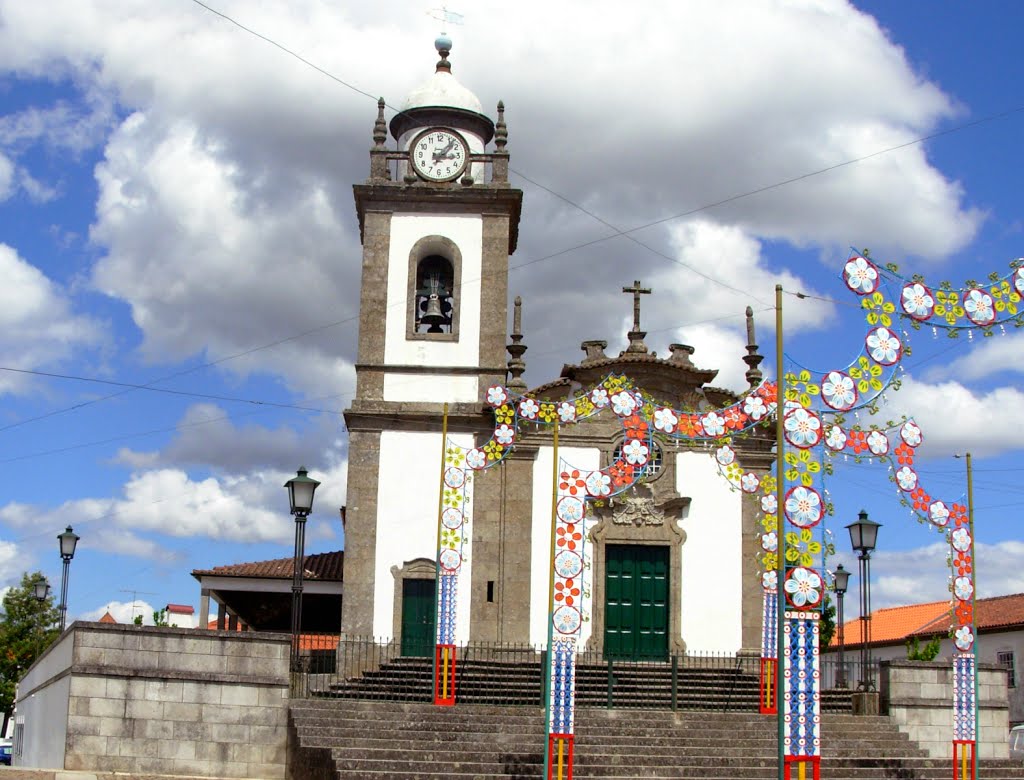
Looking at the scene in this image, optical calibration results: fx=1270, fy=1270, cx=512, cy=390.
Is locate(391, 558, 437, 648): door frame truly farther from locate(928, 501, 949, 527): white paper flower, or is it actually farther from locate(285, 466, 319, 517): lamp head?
locate(928, 501, 949, 527): white paper flower

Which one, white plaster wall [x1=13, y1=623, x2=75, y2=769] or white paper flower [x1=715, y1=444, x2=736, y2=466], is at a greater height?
white paper flower [x1=715, y1=444, x2=736, y2=466]

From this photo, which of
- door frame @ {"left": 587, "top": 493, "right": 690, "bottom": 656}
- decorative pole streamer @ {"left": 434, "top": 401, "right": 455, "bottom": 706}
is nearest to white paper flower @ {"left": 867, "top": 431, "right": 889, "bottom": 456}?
decorative pole streamer @ {"left": 434, "top": 401, "right": 455, "bottom": 706}

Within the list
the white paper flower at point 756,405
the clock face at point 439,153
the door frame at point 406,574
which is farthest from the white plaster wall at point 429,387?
the white paper flower at point 756,405

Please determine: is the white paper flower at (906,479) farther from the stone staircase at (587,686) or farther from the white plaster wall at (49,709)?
the white plaster wall at (49,709)

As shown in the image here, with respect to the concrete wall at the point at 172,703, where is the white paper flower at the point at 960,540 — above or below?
above

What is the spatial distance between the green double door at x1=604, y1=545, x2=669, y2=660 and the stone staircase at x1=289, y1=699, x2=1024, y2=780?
4.45 meters

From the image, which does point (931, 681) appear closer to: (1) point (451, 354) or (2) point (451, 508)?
(2) point (451, 508)

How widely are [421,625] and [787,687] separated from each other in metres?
11.6

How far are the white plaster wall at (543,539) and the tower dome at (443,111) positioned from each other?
7.24 meters

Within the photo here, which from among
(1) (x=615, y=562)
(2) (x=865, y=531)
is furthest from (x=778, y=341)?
(1) (x=615, y=562)

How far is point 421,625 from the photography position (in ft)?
79.8

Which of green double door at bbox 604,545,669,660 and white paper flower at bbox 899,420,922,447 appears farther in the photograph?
green double door at bbox 604,545,669,660

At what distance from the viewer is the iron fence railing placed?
21.6 metres

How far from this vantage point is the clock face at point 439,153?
26.7 metres
